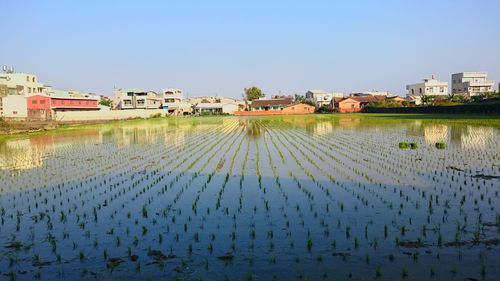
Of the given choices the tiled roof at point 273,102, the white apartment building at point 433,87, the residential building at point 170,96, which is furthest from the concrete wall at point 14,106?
the white apartment building at point 433,87

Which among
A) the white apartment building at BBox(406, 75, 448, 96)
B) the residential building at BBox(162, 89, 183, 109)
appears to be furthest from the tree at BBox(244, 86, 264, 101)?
the white apartment building at BBox(406, 75, 448, 96)

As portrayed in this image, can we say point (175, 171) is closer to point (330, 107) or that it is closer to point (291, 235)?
point (291, 235)

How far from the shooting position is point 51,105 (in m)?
53.6

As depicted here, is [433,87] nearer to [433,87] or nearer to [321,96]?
[433,87]

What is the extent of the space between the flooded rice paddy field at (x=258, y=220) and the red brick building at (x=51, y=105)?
126 feet

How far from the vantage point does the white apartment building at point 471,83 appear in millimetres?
77438

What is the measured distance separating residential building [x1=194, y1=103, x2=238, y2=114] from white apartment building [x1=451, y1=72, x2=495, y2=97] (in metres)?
42.4

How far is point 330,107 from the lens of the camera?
7381 centimetres

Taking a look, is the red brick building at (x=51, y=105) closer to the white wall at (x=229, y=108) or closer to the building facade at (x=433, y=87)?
the white wall at (x=229, y=108)

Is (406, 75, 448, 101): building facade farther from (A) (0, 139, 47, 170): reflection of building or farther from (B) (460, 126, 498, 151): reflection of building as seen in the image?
(A) (0, 139, 47, 170): reflection of building

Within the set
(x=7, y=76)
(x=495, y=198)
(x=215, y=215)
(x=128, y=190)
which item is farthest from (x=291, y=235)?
(x=7, y=76)

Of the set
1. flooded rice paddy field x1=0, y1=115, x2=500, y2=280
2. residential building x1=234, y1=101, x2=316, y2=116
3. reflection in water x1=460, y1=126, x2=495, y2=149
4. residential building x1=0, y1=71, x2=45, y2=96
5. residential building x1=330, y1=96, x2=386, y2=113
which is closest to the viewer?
flooded rice paddy field x1=0, y1=115, x2=500, y2=280

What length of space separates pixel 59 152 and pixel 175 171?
9.07 m

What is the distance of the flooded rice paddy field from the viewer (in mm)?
4957
